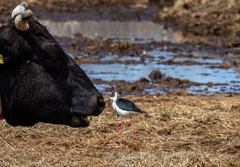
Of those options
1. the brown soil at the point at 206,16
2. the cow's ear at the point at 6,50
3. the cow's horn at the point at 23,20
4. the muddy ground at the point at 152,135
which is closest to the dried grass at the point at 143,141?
the muddy ground at the point at 152,135

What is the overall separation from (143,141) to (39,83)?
233cm

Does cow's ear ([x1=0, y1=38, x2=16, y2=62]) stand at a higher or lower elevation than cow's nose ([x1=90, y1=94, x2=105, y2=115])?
higher

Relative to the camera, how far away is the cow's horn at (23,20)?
12.3 feet

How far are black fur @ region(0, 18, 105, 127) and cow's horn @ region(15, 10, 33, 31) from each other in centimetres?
9

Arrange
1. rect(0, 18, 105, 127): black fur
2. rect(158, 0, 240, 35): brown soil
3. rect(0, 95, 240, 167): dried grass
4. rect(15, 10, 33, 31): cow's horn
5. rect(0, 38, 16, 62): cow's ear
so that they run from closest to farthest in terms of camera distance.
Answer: rect(15, 10, 33, 31): cow's horn
rect(0, 38, 16, 62): cow's ear
rect(0, 18, 105, 127): black fur
rect(0, 95, 240, 167): dried grass
rect(158, 0, 240, 35): brown soil

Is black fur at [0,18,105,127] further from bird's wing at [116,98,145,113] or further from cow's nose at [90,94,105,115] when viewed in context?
bird's wing at [116,98,145,113]

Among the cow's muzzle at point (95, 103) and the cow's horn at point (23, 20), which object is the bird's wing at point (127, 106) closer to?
the cow's muzzle at point (95, 103)

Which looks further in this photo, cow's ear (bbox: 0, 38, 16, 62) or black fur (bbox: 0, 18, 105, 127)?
black fur (bbox: 0, 18, 105, 127)

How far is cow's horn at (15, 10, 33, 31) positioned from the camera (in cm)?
375

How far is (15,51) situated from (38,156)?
70.1 inches

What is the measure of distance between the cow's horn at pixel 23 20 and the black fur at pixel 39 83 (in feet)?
0.29

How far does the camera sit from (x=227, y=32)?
21562mm

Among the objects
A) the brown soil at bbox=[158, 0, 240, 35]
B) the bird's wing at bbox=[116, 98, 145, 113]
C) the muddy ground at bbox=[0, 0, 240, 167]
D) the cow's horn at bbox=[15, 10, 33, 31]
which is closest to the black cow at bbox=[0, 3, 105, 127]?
the cow's horn at bbox=[15, 10, 33, 31]

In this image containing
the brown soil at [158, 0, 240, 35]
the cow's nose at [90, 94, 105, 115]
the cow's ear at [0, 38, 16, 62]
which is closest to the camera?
the cow's ear at [0, 38, 16, 62]
